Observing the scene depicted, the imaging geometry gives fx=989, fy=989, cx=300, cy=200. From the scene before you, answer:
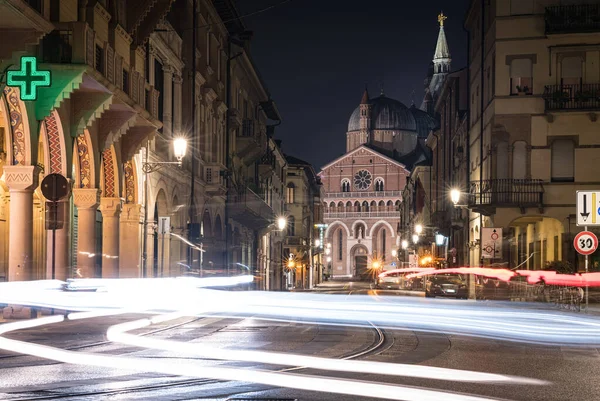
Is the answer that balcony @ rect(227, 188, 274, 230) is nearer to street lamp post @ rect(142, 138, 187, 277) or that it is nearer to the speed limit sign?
street lamp post @ rect(142, 138, 187, 277)

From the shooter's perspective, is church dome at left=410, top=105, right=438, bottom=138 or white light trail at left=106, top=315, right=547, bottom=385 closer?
white light trail at left=106, top=315, right=547, bottom=385

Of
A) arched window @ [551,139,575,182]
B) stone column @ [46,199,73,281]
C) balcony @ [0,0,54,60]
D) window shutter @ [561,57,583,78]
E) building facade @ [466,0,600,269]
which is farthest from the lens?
arched window @ [551,139,575,182]

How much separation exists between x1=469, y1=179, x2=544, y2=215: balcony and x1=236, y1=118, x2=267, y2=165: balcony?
1645 cm

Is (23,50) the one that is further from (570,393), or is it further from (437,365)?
(570,393)

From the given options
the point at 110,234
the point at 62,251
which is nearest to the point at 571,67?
the point at 110,234

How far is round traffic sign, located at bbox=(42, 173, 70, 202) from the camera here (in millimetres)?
21656

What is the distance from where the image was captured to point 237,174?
58094 millimetres

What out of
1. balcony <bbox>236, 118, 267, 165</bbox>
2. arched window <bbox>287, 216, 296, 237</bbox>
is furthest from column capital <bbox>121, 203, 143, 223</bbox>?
arched window <bbox>287, 216, 296, 237</bbox>

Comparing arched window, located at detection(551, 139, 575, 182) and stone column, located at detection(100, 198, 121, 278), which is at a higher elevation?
arched window, located at detection(551, 139, 575, 182)

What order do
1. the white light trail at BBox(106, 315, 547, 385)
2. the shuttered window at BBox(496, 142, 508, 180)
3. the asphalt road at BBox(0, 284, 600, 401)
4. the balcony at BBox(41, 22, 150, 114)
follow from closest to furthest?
the asphalt road at BBox(0, 284, 600, 401) → the white light trail at BBox(106, 315, 547, 385) → the balcony at BBox(41, 22, 150, 114) → the shuttered window at BBox(496, 142, 508, 180)

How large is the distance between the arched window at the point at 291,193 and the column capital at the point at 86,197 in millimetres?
86287

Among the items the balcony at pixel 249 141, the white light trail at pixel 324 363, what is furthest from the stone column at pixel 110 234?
the balcony at pixel 249 141

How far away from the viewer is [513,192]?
4644 centimetres

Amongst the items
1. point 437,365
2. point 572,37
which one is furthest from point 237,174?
point 437,365
